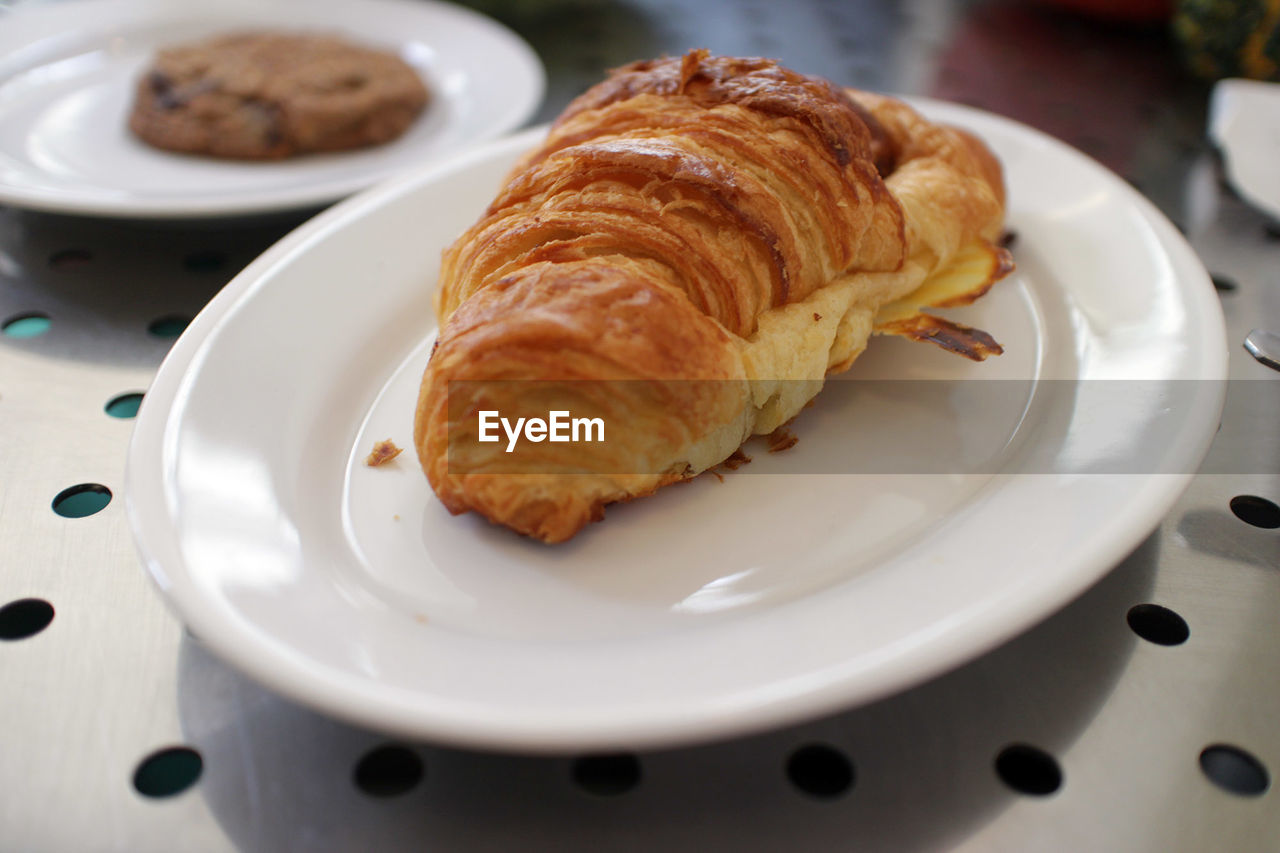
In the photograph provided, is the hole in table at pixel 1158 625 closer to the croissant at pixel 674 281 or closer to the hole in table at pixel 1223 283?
the croissant at pixel 674 281

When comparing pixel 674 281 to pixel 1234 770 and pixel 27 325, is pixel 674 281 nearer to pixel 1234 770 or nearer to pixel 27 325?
pixel 1234 770

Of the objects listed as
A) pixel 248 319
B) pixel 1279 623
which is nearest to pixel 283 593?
pixel 248 319

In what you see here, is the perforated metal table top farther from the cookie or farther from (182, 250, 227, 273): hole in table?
the cookie

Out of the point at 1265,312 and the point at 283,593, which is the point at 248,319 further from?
the point at 1265,312

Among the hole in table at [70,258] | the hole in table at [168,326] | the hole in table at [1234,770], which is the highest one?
the hole in table at [1234,770]

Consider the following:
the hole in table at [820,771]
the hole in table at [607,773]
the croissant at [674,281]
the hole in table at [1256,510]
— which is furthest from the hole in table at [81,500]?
the hole in table at [1256,510]

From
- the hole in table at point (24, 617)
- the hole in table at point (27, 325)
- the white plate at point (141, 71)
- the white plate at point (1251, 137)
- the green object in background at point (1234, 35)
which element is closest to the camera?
the hole in table at point (24, 617)
